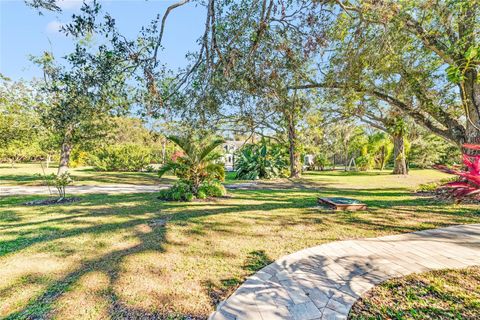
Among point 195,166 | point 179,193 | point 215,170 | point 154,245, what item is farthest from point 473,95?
point 179,193

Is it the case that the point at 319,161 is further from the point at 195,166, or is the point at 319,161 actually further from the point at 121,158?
the point at 195,166

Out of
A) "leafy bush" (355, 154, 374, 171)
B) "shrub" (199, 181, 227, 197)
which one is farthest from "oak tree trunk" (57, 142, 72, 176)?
"leafy bush" (355, 154, 374, 171)

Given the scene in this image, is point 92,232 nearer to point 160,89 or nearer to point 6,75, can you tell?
point 160,89

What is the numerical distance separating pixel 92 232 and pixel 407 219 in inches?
299

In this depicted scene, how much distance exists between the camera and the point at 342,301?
8.59ft

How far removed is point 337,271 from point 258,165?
1439 centimetres

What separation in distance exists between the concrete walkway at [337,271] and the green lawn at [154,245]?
0.96 ft

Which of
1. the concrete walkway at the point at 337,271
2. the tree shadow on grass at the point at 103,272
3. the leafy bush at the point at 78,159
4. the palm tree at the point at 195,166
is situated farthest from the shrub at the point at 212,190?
the leafy bush at the point at 78,159

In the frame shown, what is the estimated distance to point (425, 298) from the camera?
2.64 m

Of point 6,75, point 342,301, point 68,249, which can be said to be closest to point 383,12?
point 342,301

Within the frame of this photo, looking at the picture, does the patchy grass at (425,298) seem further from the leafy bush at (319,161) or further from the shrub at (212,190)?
the leafy bush at (319,161)

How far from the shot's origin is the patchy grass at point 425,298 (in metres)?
2.39

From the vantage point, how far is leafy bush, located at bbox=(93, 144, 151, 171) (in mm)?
22656

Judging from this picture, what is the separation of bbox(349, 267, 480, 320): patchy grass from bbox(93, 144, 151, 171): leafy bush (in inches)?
922
